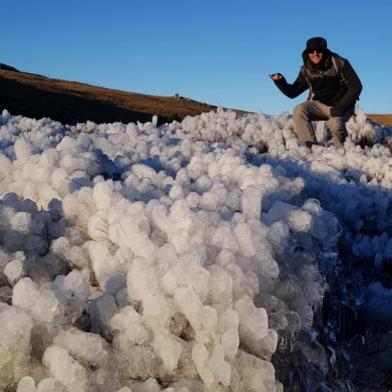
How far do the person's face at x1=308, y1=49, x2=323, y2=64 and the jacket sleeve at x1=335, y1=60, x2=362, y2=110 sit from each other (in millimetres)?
420

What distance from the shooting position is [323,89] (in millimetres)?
9234

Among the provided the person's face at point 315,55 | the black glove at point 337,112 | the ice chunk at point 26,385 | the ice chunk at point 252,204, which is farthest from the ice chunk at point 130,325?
the black glove at point 337,112

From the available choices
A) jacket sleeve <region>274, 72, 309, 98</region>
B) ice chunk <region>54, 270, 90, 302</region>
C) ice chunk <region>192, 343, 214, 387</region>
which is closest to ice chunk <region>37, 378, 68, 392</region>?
ice chunk <region>54, 270, 90, 302</region>

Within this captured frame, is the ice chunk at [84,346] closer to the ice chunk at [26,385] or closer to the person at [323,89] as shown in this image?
the ice chunk at [26,385]

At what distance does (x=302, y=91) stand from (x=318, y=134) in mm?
796

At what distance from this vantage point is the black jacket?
886 centimetres

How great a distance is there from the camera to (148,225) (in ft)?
9.16

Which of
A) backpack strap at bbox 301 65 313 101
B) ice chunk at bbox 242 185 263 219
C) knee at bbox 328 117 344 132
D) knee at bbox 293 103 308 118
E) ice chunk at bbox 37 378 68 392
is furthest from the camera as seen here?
knee at bbox 293 103 308 118

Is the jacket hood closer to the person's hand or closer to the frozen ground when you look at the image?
the person's hand

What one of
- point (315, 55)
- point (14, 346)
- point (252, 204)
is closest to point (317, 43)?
point (315, 55)

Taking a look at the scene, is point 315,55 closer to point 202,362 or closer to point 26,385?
point 202,362

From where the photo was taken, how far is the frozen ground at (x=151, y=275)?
206cm

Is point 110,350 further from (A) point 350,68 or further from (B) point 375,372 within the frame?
(A) point 350,68

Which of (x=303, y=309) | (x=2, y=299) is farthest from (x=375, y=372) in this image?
(x=2, y=299)
